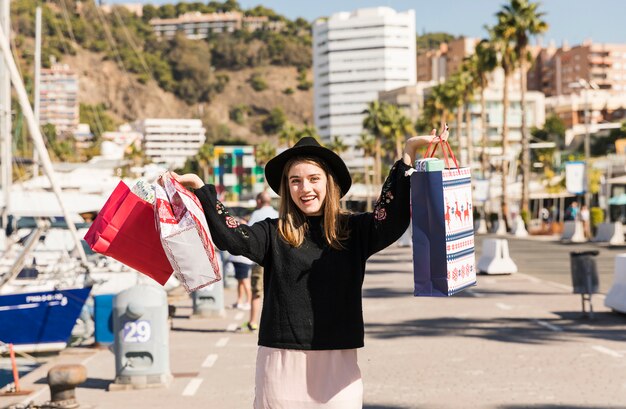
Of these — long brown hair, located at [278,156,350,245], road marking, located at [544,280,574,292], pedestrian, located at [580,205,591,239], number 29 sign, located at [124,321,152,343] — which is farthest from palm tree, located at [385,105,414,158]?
long brown hair, located at [278,156,350,245]

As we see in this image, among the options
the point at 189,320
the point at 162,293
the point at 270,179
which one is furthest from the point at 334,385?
the point at 189,320

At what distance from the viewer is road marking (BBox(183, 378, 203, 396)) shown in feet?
37.0

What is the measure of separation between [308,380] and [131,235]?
3.52ft

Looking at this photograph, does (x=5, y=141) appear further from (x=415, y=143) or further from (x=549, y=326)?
(x=415, y=143)

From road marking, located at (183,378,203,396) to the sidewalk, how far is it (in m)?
0.02

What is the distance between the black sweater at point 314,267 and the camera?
486 cm

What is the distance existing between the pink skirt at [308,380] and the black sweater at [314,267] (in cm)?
5

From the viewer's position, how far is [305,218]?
500cm

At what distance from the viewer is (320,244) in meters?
4.94

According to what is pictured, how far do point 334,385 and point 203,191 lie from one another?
3.41ft

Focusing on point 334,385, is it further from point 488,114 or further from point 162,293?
point 488,114

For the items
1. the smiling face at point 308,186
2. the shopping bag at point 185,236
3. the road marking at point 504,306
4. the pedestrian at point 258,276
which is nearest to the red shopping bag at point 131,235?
the shopping bag at point 185,236

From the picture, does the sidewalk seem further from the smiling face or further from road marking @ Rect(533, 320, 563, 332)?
the smiling face

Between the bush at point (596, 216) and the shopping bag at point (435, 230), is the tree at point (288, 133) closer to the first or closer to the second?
the bush at point (596, 216)
